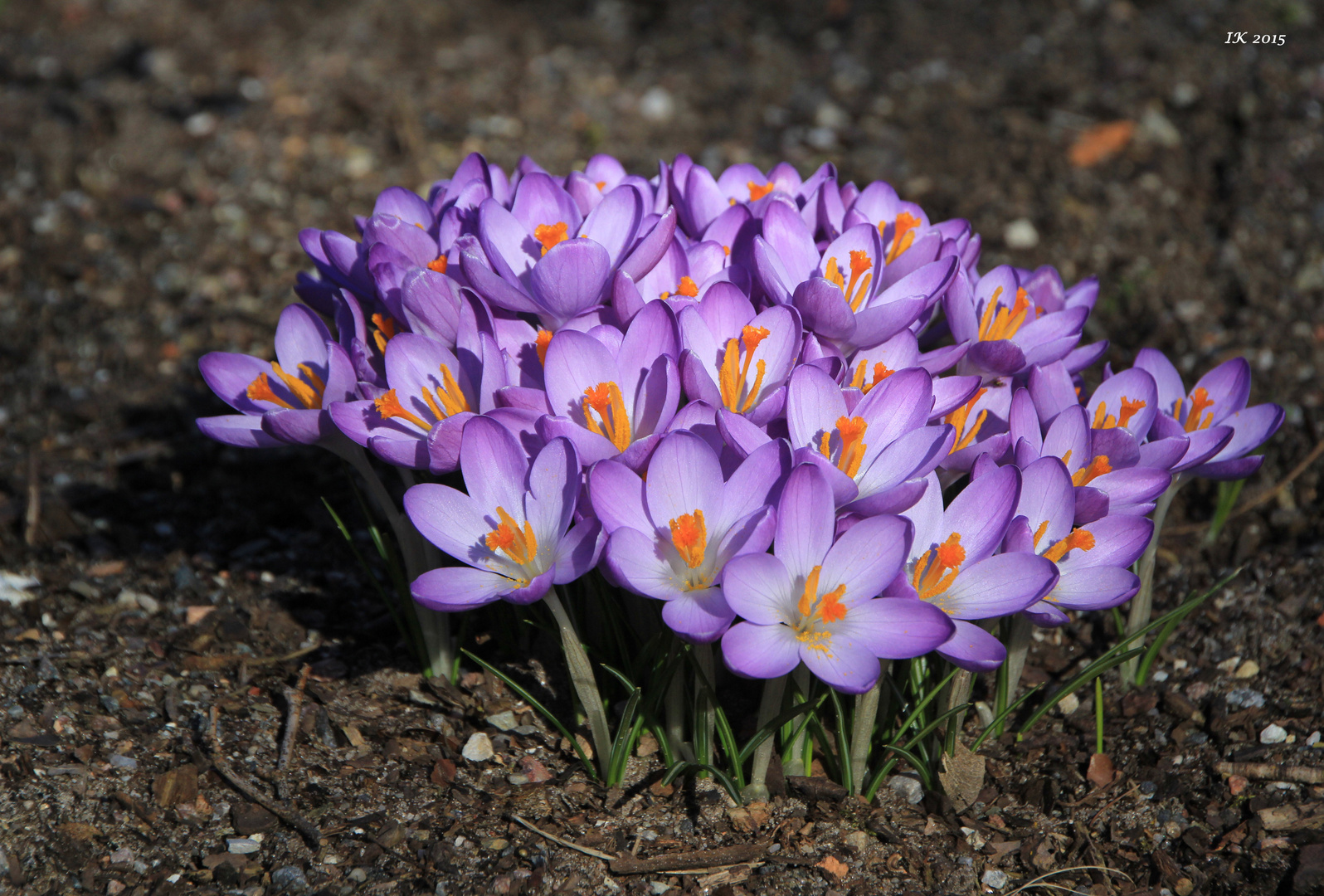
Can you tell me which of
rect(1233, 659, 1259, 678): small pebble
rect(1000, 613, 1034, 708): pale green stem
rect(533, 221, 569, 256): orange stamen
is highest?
rect(533, 221, 569, 256): orange stamen

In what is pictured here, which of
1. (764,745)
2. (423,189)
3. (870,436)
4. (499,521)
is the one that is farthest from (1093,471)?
(423,189)

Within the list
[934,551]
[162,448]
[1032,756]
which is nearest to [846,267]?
[934,551]

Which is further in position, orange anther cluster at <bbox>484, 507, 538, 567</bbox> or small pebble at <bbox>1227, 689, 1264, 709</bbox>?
small pebble at <bbox>1227, 689, 1264, 709</bbox>

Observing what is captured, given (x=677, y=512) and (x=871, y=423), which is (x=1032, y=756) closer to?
(x=871, y=423)

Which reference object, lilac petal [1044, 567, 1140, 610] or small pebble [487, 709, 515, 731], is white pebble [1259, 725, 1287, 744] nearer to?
lilac petal [1044, 567, 1140, 610]

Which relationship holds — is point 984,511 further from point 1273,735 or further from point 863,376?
point 1273,735

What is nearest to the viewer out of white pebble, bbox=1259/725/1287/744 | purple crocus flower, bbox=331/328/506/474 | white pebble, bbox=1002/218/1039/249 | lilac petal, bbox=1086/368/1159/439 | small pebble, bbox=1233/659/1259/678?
purple crocus flower, bbox=331/328/506/474

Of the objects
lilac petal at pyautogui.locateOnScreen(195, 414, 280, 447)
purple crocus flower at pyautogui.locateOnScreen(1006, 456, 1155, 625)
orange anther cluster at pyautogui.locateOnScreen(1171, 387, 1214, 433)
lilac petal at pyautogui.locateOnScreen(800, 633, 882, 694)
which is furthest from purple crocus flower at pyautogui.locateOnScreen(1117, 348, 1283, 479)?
lilac petal at pyautogui.locateOnScreen(195, 414, 280, 447)

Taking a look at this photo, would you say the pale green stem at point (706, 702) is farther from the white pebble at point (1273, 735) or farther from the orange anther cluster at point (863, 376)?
the white pebble at point (1273, 735)

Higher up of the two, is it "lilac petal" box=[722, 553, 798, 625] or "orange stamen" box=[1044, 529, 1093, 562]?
"orange stamen" box=[1044, 529, 1093, 562]
